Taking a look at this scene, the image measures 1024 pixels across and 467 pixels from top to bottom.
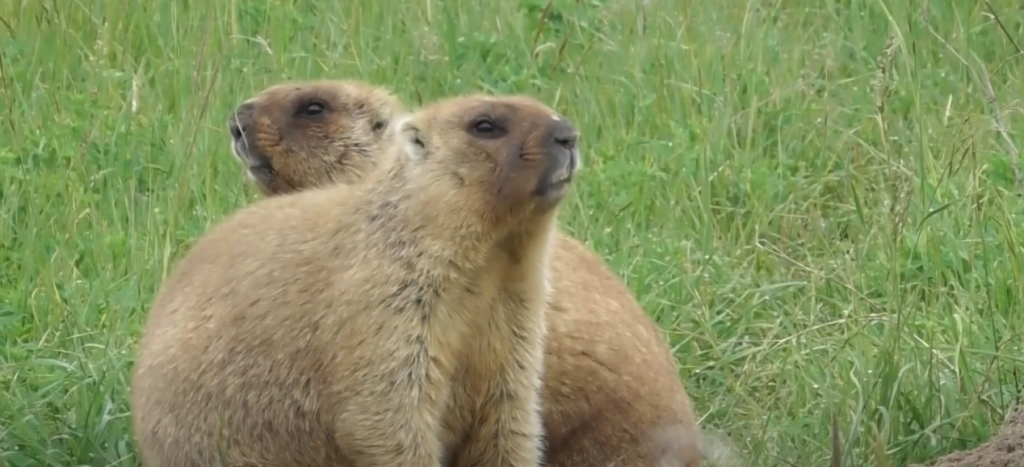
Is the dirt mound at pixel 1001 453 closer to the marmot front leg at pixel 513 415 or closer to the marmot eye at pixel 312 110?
the marmot front leg at pixel 513 415

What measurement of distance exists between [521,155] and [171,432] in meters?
1.05

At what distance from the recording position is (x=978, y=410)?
395cm

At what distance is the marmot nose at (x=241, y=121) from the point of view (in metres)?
4.55

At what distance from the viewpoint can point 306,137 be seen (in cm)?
455

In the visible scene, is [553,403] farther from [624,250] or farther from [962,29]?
[962,29]

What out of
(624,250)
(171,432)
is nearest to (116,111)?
(624,250)

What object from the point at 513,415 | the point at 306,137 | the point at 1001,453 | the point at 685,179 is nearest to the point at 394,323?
the point at 513,415

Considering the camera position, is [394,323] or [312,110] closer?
[394,323]

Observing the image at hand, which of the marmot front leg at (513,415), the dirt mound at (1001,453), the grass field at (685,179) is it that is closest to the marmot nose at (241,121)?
the grass field at (685,179)

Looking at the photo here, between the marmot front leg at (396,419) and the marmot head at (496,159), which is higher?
the marmot head at (496,159)

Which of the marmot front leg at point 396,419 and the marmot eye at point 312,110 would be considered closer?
the marmot front leg at point 396,419

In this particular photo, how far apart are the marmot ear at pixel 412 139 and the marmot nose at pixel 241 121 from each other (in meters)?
0.86

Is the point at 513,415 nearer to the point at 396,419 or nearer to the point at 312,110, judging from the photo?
the point at 396,419

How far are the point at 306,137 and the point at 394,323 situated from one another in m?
1.22
